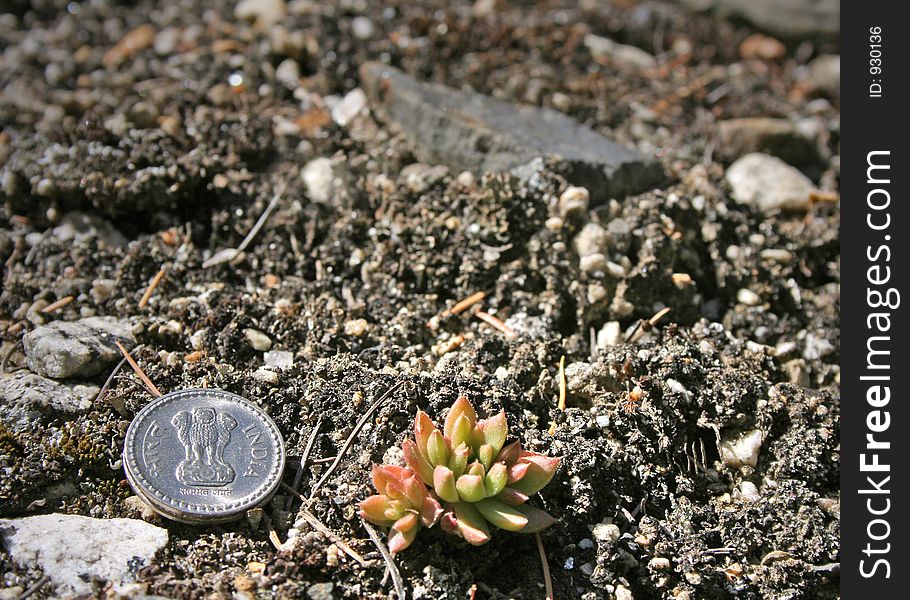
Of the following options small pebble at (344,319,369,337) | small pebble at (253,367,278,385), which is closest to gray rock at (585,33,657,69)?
small pebble at (344,319,369,337)

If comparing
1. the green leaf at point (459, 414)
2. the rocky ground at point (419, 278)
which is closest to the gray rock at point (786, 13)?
the rocky ground at point (419, 278)

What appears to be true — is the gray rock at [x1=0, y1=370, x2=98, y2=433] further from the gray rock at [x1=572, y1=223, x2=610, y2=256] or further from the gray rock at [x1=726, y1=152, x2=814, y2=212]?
the gray rock at [x1=726, y1=152, x2=814, y2=212]

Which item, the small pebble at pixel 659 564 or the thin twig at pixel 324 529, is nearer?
the thin twig at pixel 324 529

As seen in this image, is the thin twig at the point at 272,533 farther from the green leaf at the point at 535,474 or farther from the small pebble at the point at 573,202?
the small pebble at the point at 573,202

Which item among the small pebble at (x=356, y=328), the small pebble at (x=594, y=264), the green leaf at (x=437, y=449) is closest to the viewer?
the green leaf at (x=437, y=449)

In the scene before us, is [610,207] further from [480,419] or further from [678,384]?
[480,419]

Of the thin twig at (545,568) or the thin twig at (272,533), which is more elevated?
the thin twig at (272,533)

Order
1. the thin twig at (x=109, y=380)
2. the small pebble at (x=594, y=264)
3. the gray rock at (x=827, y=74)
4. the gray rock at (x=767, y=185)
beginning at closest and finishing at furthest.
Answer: the thin twig at (x=109, y=380) < the small pebble at (x=594, y=264) < the gray rock at (x=767, y=185) < the gray rock at (x=827, y=74)

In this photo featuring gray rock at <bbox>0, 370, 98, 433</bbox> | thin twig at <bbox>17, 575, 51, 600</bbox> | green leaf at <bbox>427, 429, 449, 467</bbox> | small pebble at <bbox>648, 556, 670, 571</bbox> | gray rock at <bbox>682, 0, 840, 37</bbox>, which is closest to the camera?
thin twig at <bbox>17, 575, 51, 600</bbox>
